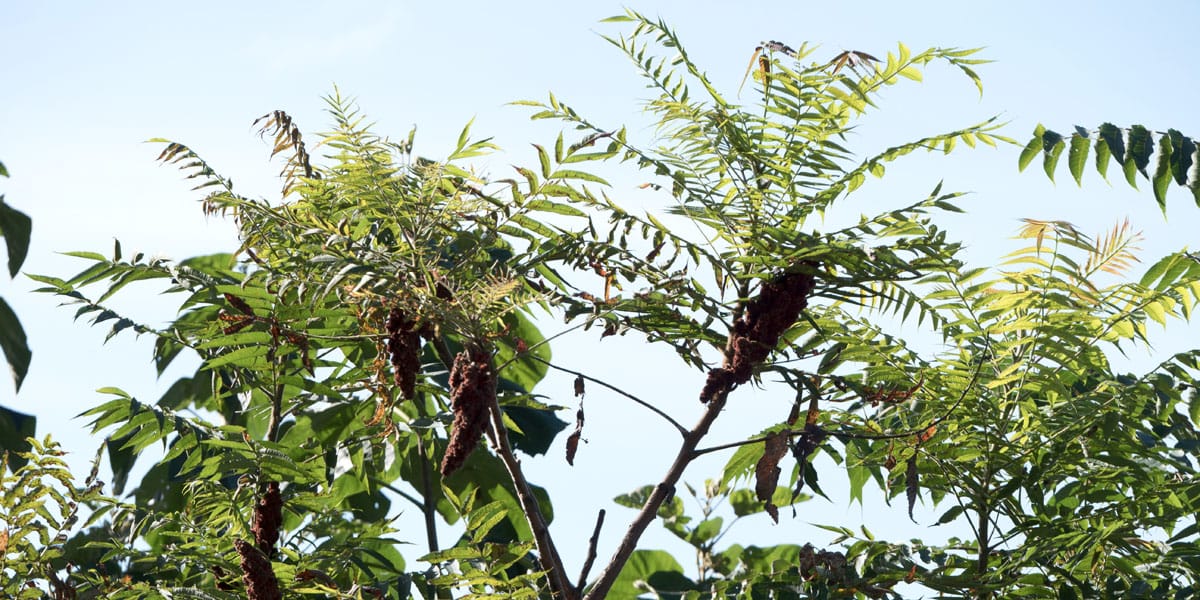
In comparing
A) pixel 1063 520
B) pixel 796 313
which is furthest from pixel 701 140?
pixel 1063 520

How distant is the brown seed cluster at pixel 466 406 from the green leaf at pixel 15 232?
7.01 ft

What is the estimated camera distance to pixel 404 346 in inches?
87.9

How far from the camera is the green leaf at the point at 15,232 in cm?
365

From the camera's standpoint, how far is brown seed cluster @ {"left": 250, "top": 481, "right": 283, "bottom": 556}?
→ 2.49 meters

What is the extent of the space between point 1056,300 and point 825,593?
83 centimetres

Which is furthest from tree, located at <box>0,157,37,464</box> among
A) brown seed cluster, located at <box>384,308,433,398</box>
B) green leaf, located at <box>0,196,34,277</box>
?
brown seed cluster, located at <box>384,308,433,398</box>

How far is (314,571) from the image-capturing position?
94.7 inches

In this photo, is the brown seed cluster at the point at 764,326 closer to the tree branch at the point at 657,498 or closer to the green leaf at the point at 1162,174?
the tree branch at the point at 657,498

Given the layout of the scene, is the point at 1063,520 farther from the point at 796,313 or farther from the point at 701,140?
the point at 701,140

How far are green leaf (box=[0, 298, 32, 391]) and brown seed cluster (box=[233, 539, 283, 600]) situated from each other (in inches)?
57.0

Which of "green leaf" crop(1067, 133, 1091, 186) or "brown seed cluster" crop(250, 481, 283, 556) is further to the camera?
"green leaf" crop(1067, 133, 1091, 186)

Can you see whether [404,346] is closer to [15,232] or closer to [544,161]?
[544,161]

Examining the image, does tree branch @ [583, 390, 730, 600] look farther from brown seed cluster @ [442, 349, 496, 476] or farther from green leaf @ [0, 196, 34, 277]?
green leaf @ [0, 196, 34, 277]

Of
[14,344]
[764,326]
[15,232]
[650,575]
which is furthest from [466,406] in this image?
[650,575]
